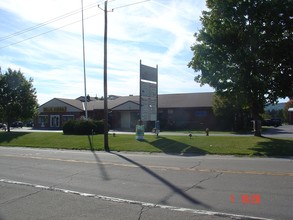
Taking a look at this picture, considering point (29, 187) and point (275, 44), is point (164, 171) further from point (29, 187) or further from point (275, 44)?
point (275, 44)

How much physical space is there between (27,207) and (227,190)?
4455 mm

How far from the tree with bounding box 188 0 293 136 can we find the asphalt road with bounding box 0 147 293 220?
11153 millimetres

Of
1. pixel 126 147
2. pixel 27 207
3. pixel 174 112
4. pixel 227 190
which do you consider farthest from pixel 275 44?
pixel 174 112

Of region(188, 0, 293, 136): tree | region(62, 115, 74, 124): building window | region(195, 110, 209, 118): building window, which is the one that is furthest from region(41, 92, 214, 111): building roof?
region(188, 0, 293, 136): tree

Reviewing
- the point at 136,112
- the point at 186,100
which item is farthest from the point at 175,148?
the point at 136,112

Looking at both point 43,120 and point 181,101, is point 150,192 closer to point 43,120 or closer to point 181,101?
point 181,101

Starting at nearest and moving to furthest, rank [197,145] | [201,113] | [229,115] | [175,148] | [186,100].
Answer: [175,148], [197,145], [229,115], [201,113], [186,100]

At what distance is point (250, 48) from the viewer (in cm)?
2270

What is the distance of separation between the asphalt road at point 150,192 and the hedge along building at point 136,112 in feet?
124

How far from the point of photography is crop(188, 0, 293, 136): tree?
875 inches

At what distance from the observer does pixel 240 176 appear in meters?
10.4

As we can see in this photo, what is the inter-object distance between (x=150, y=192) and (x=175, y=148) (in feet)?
42.2

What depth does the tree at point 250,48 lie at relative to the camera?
22.2m

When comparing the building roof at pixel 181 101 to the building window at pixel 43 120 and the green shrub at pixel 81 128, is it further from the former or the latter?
the green shrub at pixel 81 128
